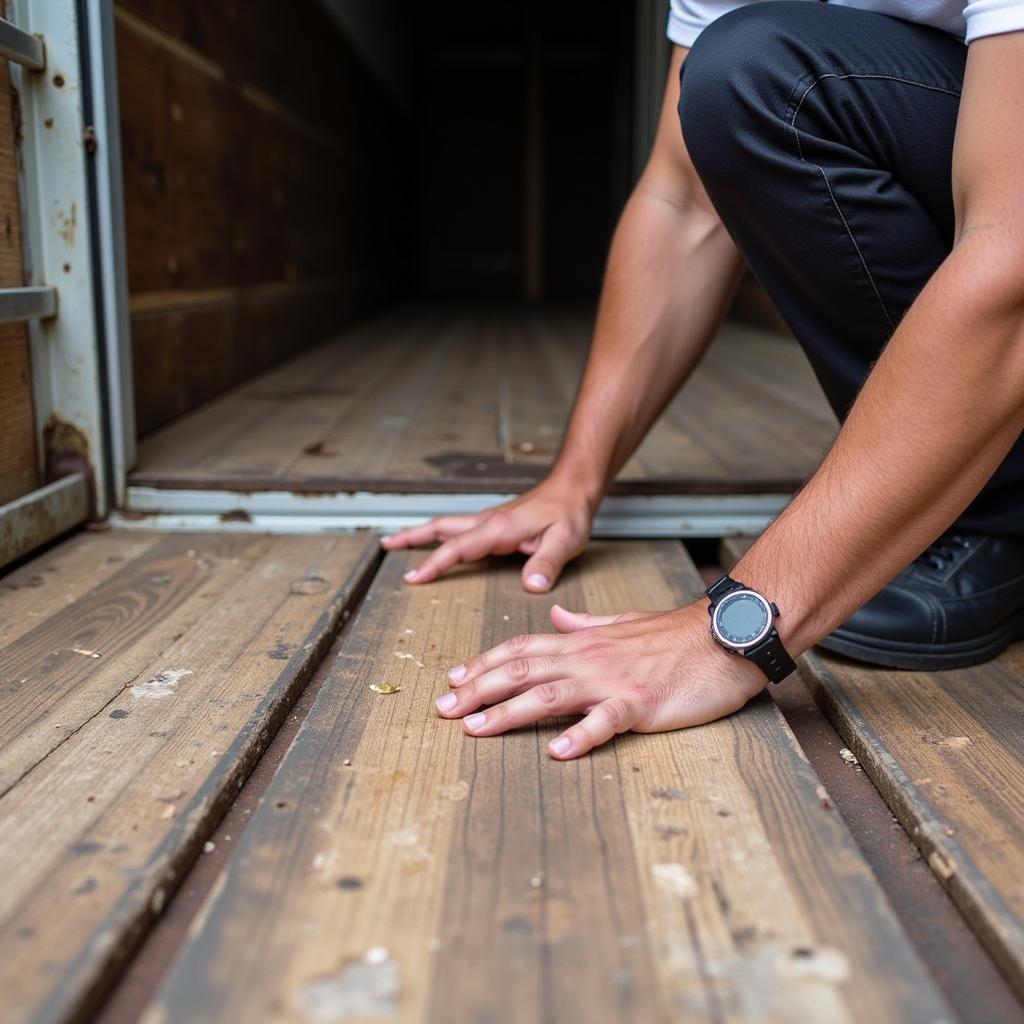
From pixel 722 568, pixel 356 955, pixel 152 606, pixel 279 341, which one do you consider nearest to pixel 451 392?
pixel 279 341

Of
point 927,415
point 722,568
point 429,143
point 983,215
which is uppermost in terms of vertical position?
point 429,143

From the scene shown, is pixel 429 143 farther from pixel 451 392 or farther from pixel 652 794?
pixel 652 794

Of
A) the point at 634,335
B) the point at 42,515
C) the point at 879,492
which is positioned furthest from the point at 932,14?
the point at 42,515

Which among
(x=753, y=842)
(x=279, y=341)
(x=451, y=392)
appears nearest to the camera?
(x=753, y=842)

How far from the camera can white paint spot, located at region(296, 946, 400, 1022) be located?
531 millimetres

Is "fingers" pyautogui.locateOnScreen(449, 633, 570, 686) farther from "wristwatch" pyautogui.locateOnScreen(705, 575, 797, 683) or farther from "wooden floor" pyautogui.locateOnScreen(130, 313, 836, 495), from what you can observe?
"wooden floor" pyautogui.locateOnScreen(130, 313, 836, 495)

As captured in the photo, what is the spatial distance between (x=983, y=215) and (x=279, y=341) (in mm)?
2657

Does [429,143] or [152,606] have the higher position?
[429,143]

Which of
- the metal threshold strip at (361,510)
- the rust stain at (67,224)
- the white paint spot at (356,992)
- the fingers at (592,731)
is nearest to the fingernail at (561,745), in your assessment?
the fingers at (592,731)

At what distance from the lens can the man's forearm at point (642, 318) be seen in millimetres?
1261

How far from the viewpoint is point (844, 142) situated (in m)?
1.04

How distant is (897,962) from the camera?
0.57m

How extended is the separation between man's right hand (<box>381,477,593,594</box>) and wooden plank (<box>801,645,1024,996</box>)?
308mm

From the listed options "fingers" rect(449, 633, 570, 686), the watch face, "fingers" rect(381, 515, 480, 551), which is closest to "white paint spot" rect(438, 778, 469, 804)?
A: "fingers" rect(449, 633, 570, 686)
